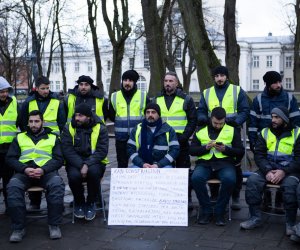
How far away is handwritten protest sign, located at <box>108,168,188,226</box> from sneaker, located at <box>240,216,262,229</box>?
2.38 feet

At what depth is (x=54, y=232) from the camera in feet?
18.6

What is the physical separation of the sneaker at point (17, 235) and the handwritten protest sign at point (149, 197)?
1.11 m

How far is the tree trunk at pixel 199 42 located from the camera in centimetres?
1037

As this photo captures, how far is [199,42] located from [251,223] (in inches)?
219

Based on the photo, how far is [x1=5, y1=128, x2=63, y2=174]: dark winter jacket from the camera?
19.8 feet

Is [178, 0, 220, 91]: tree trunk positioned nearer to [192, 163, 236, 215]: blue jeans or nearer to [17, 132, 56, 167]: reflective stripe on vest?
[192, 163, 236, 215]: blue jeans

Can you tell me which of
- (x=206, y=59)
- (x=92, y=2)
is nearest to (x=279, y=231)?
(x=206, y=59)

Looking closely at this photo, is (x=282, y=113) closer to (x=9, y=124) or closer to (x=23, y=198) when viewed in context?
(x=23, y=198)

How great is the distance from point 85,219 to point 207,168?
1.79 meters

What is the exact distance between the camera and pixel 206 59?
1044 centimetres

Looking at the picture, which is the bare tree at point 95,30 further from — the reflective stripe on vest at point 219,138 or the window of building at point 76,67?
the window of building at point 76,67

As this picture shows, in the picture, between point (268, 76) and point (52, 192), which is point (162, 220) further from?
point (268, 76)

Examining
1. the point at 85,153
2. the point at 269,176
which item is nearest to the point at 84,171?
the point at 85,153

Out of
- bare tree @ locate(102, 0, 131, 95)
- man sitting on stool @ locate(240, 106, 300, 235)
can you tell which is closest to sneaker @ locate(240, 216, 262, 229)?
man sitting on stool @ locate(240, 106, 300, 235)
